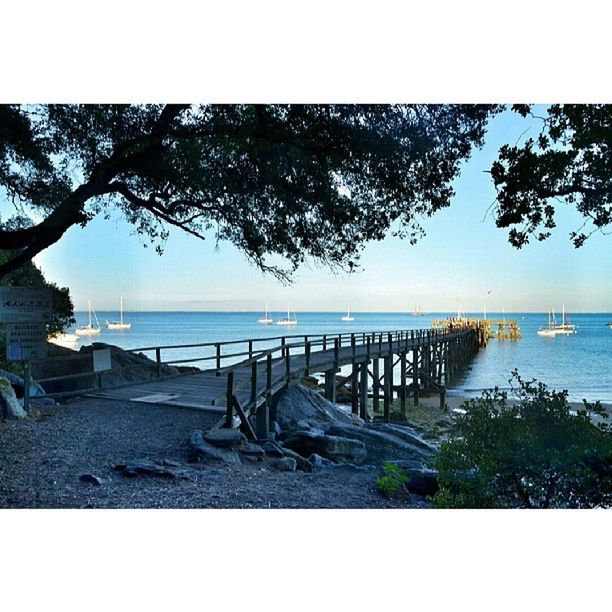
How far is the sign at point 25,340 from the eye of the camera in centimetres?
474

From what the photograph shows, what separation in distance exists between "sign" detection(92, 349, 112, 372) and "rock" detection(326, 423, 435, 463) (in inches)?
121

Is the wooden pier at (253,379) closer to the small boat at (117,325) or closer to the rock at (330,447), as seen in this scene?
the rock at (330,447)

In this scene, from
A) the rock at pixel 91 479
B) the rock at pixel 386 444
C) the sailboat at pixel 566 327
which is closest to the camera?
the rock at pixel 91 479

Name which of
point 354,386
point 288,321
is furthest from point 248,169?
point 354,386

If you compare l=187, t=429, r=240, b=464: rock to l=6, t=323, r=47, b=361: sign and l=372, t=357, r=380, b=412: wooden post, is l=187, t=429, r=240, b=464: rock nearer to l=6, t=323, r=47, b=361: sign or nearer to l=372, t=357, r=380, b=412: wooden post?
l=6, t=323, r=47, b=361: sign

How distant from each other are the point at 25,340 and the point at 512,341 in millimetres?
6323

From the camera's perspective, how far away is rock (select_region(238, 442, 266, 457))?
16.1 feet

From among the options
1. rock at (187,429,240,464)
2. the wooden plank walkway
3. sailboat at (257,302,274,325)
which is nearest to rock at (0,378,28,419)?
the wooden plank walkway

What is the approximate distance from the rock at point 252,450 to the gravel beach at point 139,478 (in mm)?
120

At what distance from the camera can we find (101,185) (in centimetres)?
480

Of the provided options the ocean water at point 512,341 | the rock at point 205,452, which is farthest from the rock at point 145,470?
the ocean water at point 512,341

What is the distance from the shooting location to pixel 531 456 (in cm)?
374
